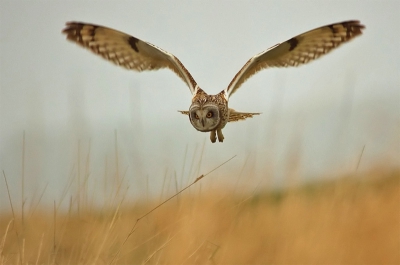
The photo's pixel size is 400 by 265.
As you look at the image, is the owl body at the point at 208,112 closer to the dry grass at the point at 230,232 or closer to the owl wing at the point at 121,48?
the owl wing at the point at 121,48

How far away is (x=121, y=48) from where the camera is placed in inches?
115

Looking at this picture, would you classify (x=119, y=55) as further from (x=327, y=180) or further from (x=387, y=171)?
(x=387, y=171)

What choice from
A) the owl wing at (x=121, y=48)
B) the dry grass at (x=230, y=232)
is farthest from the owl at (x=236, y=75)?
the dry grass at (x=230, y=232)

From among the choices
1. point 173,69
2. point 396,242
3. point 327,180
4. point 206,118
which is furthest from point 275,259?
point 173,69

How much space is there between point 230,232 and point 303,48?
1.55 m

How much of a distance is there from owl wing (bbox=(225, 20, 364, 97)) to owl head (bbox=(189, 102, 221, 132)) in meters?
0.29

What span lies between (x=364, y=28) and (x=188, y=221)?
5.48ft

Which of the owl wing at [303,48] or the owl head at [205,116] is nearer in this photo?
the owl head at [205,116]

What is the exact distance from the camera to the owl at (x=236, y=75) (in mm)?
2506

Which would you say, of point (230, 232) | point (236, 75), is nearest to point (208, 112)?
point (236, 75)

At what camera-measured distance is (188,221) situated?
70.5 inches

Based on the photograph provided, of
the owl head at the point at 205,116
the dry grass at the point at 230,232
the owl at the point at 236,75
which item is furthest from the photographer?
the owl at the point at 236,75

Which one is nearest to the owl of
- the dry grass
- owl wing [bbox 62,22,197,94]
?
owl wing [bbox 62,22,197,94]

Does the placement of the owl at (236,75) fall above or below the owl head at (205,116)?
above
